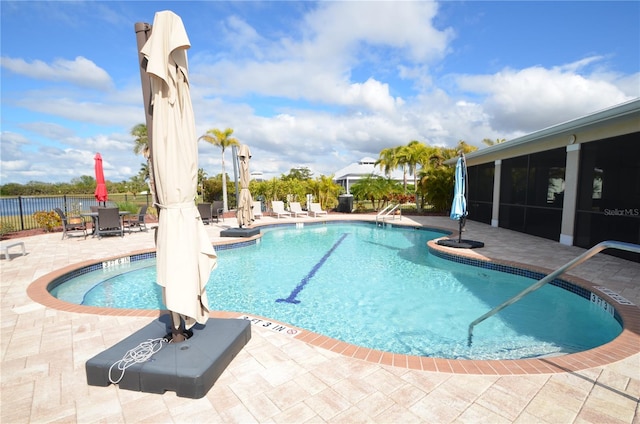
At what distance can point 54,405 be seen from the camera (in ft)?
7.03

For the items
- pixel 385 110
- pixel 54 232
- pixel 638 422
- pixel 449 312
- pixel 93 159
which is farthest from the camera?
pixel 385 110

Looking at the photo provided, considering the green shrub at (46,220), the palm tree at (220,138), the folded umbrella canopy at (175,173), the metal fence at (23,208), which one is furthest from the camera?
the palm tree at (220,138)

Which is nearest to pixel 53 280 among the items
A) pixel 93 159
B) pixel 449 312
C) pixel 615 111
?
pixel 93 159

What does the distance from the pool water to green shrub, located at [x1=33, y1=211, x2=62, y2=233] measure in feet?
23.2

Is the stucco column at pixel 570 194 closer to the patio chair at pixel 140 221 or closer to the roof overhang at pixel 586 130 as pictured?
the roof overhang at pixel 586 130

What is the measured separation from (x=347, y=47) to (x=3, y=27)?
37.7ft

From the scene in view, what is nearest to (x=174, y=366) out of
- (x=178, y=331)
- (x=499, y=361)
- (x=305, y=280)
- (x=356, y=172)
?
(x=178, y=331)

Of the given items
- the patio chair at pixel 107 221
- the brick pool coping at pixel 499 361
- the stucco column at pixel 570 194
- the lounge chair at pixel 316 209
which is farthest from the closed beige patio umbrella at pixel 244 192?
the stucco column at pixel 570 194

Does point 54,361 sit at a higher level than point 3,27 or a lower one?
lower

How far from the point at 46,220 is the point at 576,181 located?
18.1 m

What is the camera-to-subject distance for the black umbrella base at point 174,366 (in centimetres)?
215

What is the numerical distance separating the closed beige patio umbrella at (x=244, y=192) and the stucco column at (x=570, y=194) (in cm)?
977

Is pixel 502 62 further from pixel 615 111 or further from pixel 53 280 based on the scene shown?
pixel 53 280

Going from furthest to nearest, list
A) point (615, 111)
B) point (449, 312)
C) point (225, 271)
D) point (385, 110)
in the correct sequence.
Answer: point (385, 110), point (225, 271), point (615, 111), point (449, 312)
